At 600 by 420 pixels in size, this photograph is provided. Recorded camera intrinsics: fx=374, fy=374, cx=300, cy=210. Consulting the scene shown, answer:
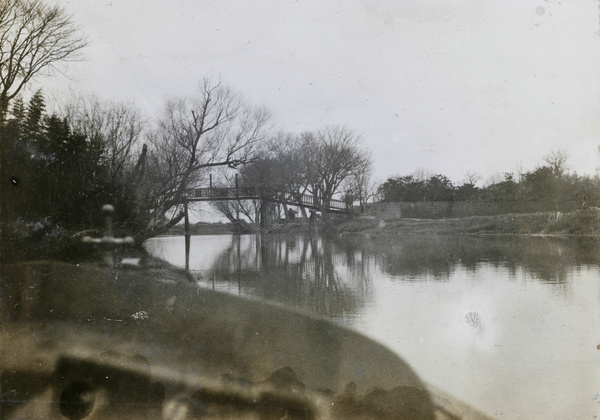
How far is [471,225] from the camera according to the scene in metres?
9.23

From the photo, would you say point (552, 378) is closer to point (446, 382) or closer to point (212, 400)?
point (446, 382)

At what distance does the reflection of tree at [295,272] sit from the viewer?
429 centimetres

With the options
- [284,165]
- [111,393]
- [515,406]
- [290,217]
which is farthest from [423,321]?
[290,217]

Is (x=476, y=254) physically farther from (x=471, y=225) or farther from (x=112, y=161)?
(x=112, y=161)

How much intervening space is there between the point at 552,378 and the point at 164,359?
105 inches

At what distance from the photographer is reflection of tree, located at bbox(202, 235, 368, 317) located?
4.29 metres

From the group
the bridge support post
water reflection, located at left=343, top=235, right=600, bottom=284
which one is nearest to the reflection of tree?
the bridge support post

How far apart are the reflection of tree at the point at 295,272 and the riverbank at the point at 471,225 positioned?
2.85 feet

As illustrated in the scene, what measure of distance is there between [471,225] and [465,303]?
5802 millimetres

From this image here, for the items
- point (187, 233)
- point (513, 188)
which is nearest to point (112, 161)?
point (187, 233)

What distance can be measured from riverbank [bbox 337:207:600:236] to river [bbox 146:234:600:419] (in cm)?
46

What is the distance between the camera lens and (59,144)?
4.12 m

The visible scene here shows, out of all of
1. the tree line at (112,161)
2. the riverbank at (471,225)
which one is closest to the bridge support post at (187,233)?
the tree line at (112,161)

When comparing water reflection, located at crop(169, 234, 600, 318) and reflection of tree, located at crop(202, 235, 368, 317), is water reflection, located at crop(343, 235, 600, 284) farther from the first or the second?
reflection of tree, located at crop(202, 235, 368, 317)
